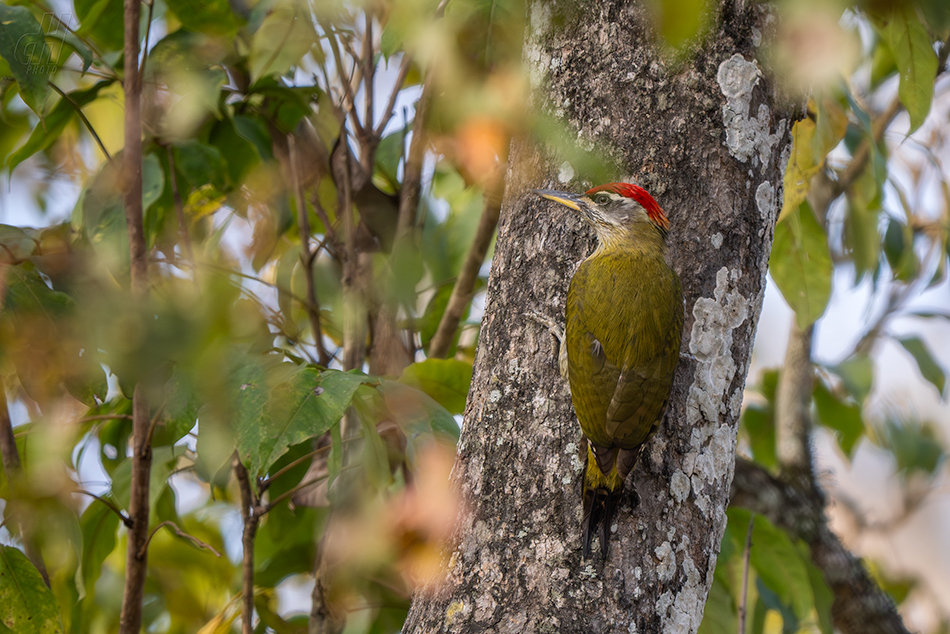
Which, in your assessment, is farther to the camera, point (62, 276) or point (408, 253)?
point (408, 253)

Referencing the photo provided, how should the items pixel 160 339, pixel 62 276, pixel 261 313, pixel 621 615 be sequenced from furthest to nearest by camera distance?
1. pixel 62 276
2. pixel 621 615
3. pixel 261 313
4. pixel 160 339

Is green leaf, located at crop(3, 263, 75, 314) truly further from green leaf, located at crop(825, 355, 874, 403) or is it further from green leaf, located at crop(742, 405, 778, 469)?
green leaf, located at crop(742, 405, 778, 469)

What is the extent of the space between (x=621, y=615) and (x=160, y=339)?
943 mm

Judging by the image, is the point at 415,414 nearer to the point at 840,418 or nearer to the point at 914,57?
the point at 914,57

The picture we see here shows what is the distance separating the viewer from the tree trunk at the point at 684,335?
141 cm

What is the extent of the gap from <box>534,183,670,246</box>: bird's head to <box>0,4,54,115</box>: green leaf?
103 centimetres

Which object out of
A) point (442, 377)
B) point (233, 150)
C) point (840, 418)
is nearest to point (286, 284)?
point (233, 150)

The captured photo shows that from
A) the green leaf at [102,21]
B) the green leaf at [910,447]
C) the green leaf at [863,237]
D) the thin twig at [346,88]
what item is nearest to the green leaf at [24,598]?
the green leaf at [102,21]

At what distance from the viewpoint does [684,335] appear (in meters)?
1.64

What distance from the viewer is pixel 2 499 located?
1.91 m

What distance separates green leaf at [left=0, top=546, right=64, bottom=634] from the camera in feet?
5.45

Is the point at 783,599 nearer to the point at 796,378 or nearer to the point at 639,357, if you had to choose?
the point at 639,357

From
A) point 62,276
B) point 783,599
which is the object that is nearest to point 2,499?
point 62,276

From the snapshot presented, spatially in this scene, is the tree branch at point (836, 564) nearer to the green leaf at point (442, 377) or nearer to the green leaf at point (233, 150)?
the green leaf at point (442, 377)
